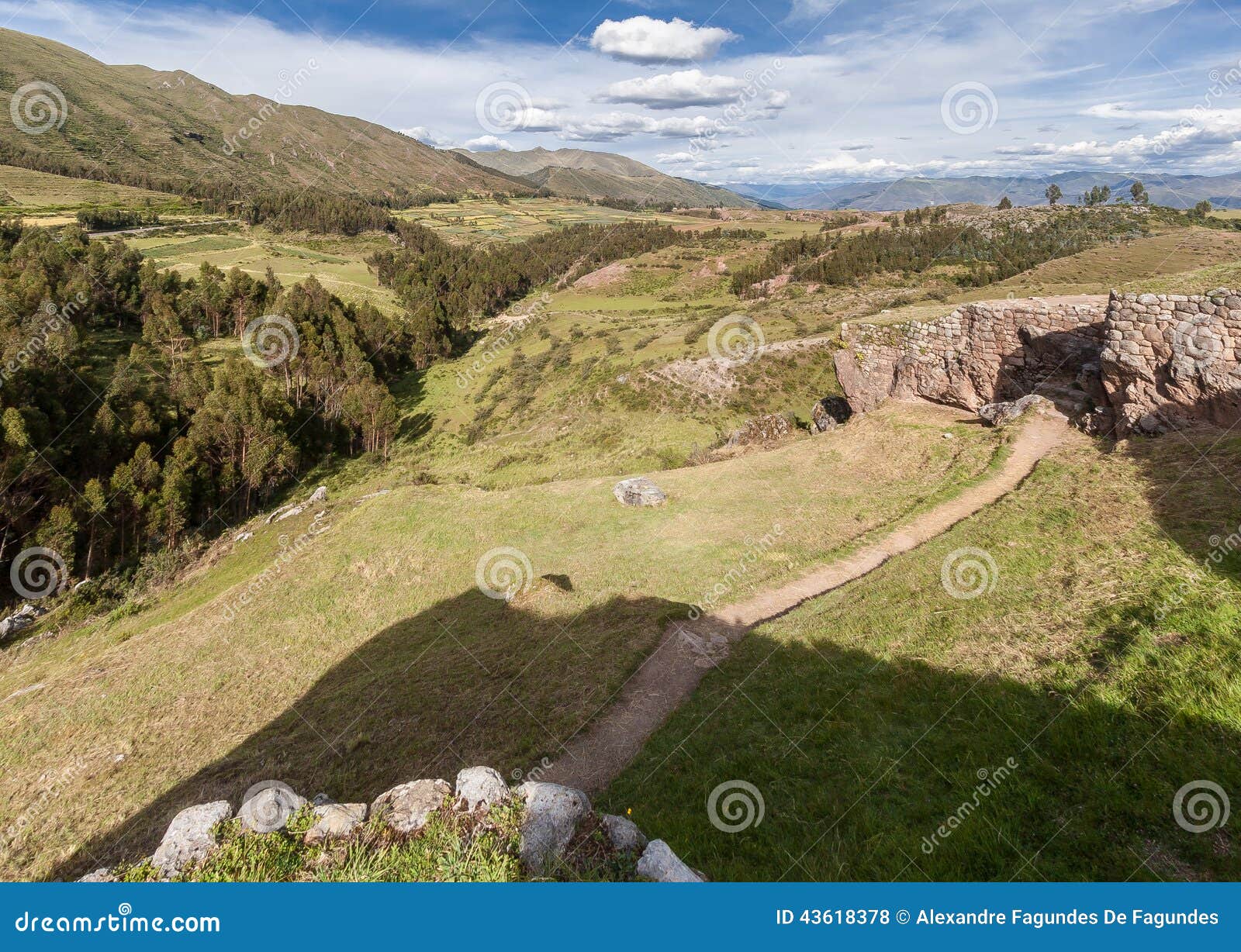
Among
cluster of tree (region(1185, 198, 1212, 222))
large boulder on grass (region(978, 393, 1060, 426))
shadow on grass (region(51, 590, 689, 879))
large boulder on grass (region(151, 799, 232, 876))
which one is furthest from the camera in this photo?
cluster of tree (region(1185, 198, 1212, 222))

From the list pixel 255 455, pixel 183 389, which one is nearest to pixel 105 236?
pixel 183 389

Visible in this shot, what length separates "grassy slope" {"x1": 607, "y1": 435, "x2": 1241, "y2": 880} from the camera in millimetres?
5805

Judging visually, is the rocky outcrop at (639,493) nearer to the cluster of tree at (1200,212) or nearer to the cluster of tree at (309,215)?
the cluster of tree at (1200,212)

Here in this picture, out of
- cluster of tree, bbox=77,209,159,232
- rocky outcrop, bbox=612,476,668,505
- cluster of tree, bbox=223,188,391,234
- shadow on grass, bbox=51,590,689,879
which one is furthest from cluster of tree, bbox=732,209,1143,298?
cluster of tree, bbox=77,209,159,232

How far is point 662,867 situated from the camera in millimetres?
5301

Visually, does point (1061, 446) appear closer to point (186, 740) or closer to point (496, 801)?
point (496, 801)

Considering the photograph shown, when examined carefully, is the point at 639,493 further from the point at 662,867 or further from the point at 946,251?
the point at 946,251

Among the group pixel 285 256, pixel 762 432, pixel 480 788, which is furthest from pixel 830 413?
pixel 285 256

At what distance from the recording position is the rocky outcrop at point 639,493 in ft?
73.8

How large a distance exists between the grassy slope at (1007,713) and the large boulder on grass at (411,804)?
3.25 meters

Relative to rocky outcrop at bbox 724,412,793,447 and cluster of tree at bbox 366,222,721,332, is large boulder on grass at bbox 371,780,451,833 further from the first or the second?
cluster of tree at bbox 366,222,721,332

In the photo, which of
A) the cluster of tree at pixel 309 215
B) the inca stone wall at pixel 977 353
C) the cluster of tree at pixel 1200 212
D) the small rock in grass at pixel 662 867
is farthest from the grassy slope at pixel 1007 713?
the cluster of tree at pixel 309 215

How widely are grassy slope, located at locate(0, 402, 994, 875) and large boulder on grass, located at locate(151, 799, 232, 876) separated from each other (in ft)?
17.7

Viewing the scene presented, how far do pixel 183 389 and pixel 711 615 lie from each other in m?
44.3
